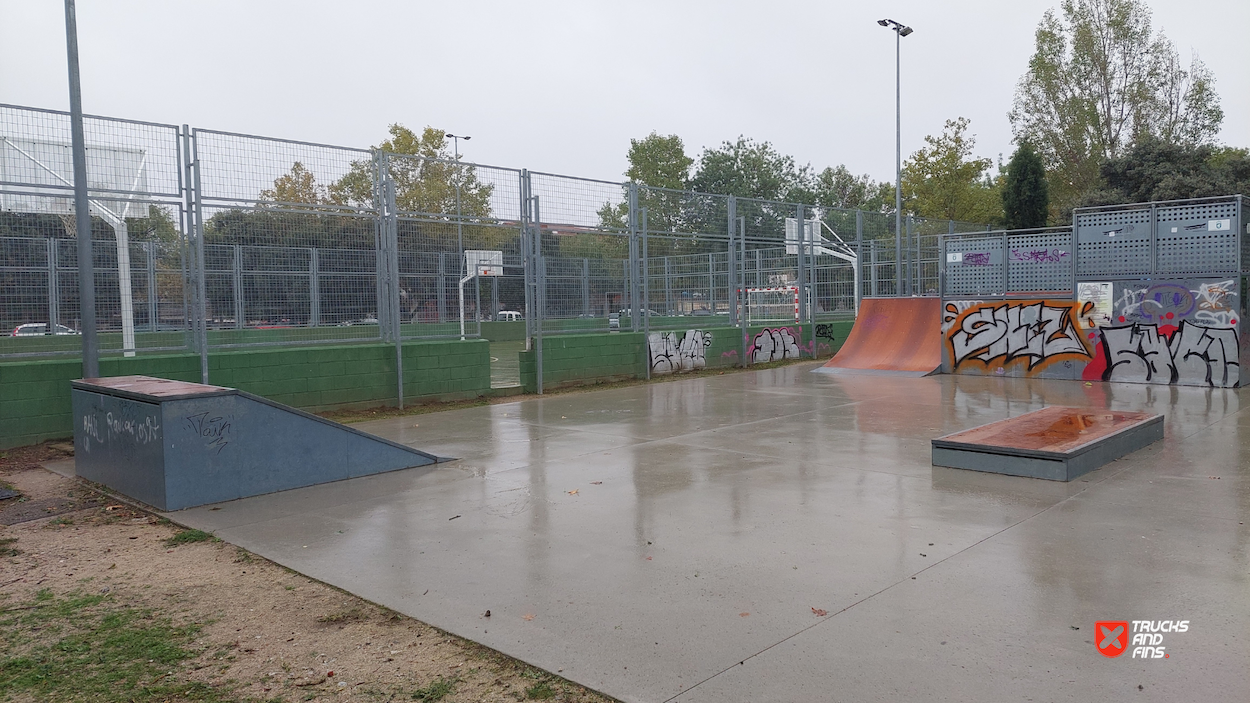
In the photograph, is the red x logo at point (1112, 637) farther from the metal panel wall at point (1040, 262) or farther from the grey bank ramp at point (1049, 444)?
the metal panel wall at point (1040, 262)

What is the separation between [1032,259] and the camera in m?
16.4

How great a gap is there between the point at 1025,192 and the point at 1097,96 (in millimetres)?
10211

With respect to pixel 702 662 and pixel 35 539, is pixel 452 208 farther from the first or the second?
pixel 702 662

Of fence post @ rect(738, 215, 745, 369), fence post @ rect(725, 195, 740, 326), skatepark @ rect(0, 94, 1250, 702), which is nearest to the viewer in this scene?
skatepark @ rect(0, 94, 1250, 702)

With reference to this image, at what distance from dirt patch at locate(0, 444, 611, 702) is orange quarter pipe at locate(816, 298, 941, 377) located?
14413 mm

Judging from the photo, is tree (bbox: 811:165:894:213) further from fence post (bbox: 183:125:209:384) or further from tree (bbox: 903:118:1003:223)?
fence post (bbox: 183:125:209:384)

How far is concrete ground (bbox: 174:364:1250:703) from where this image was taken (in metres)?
3.51

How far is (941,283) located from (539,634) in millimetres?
15606

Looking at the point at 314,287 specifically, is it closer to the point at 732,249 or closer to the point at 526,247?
the point at 526,247

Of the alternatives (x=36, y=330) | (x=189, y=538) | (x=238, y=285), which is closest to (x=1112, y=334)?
(x=238, y=285)

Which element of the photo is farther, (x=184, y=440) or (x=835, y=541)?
(x=184, y=440)

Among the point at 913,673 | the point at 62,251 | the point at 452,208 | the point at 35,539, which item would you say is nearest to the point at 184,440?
the point at 35,539

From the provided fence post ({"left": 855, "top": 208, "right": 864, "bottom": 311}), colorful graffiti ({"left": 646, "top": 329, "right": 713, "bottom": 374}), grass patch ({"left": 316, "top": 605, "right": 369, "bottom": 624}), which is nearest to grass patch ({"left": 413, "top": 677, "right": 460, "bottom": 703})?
grass patch ({"left": 316, "top": 605, "right": 369, "bottom": 624})

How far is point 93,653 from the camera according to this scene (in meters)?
3.89
